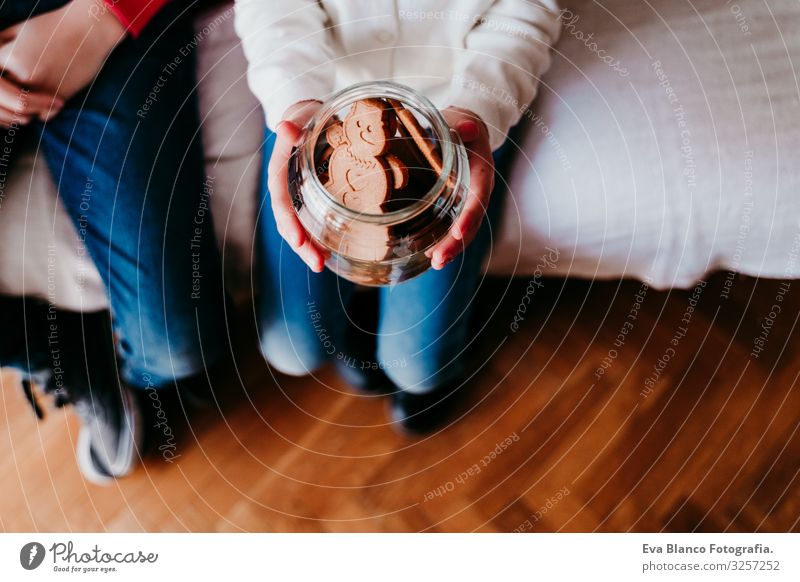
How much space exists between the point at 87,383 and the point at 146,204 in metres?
0.12

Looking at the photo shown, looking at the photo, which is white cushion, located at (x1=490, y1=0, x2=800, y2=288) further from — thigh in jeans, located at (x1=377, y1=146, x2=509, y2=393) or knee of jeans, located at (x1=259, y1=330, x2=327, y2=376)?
knee of jeans, located at (x1=259, y1=330, x2=327, y2=376)

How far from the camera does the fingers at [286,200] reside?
14.3 inches

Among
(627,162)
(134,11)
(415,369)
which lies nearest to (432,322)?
(415,369)

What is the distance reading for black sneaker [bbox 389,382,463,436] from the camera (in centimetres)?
39

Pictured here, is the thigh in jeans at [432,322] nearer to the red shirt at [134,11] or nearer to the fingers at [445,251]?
the fingers at [445,251]

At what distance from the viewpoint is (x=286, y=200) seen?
36cm

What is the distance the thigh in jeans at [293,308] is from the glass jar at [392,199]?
0.10 ft

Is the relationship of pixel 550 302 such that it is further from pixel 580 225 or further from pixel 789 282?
pixel 789 282

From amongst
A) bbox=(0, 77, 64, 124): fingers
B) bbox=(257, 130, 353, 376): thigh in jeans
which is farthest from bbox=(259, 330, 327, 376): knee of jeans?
bbox=(0, 77, 64, 124): fingers

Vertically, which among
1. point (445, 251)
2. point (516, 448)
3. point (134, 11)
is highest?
point (134, 11)

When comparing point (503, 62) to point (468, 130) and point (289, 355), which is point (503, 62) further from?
point (289, 355)

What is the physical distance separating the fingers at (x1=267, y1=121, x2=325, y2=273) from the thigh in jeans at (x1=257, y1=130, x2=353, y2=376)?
0.05 feet

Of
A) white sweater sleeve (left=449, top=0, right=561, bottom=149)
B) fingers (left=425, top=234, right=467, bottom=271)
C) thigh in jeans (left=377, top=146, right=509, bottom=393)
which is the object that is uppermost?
white sweater sleeve (left=449, top=0, right=561, bottom=149)
